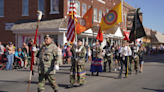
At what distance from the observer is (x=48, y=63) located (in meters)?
5.21

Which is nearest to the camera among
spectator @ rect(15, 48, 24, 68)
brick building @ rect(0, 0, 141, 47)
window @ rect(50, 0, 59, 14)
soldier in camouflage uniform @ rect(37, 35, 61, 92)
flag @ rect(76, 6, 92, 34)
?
soldier in camouflage uniform @ rect(37, 35, 61, 92)

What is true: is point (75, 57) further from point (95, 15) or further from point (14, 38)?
point (95, 15)

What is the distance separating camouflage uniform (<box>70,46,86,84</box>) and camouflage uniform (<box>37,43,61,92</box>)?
1765mm

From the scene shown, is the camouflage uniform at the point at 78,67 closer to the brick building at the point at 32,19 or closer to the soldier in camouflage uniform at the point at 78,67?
the soldier in camouflage uniform at the point at 78,67

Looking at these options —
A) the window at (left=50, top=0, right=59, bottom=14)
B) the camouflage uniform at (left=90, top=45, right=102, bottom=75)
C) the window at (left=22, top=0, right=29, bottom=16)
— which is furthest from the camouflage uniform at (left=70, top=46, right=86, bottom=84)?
the window at (left=22, top=0, right=29, bottom=16)

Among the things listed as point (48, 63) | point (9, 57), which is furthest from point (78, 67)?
point (9, 57)

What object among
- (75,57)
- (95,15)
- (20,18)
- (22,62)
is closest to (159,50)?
(95,15)

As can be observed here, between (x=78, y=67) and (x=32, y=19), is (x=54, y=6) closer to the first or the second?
(x=32, y=19)

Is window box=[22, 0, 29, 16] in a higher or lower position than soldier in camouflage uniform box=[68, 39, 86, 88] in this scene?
higher

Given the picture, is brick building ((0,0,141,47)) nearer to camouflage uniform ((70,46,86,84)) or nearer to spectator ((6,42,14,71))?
spectator ((6,42,14,71))

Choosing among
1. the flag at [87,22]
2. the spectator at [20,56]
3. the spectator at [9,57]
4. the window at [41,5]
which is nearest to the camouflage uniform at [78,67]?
the flag at [87,22]

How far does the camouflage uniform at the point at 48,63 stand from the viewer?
5172 mm

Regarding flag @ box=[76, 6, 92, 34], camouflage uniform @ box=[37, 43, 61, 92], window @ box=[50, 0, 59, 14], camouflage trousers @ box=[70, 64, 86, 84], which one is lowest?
camouflage trousers @ box=[70, 64, 86, 84]

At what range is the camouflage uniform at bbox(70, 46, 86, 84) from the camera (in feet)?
22.8
